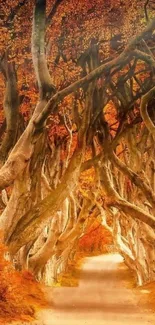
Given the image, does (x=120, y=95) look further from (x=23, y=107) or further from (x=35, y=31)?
(x=35, y=31)

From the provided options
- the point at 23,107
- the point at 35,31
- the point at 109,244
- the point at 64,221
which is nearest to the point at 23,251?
the point at 64,221

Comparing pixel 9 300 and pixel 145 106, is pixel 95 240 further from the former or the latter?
pixel 9 300

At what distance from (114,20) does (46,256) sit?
9.87 m

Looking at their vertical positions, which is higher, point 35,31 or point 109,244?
point 109,244

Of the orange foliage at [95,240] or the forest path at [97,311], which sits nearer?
the forest path at [97,311]

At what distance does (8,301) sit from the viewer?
12227 millimetres

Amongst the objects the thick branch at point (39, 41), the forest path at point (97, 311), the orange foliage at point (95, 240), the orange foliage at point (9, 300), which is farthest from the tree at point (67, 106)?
the orange foliage at point (95, 240)

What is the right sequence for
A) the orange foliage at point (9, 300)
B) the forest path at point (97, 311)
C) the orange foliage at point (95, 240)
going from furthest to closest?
the orange foliage at point (95, 240) < the forest path at point (97, 311) < the orange foliage at point (9, 300)

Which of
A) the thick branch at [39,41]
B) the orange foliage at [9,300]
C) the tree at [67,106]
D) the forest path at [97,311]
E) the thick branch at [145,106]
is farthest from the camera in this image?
the thick branch at [145,106]

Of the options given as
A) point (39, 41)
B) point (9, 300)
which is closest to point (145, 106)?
point (39, 41)

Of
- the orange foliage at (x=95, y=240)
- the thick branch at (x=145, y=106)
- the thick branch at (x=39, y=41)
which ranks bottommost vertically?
the thick branch at (x=145, y=106)

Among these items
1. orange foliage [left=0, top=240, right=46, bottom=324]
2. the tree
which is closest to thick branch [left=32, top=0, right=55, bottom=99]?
the tree

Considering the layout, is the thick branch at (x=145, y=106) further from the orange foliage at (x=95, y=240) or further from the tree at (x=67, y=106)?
the orange foliage at (x=95, y=240)

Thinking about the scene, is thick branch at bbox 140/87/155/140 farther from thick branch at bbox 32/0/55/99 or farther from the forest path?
the forest path
